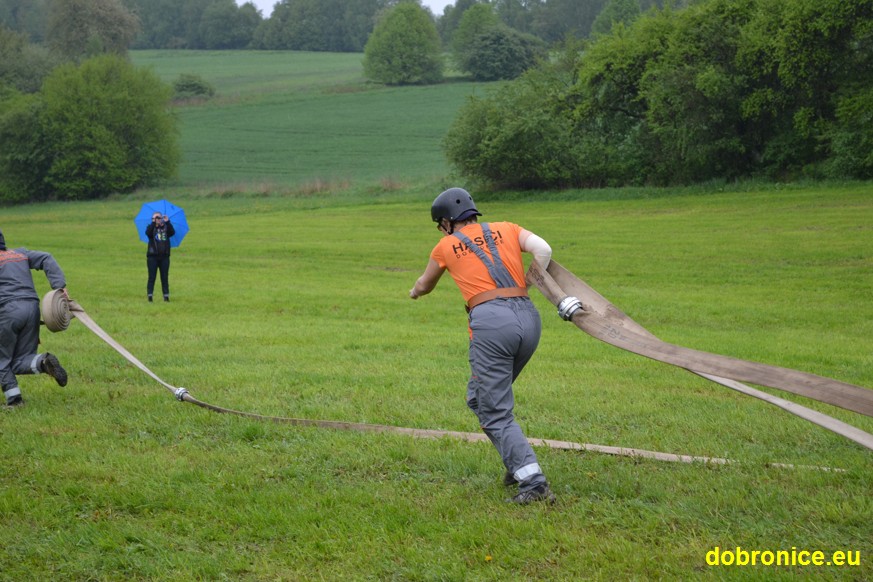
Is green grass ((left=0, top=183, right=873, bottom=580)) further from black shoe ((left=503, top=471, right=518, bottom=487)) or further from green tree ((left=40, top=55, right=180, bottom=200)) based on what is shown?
green tree ((left=40, top=55, right=180, bottom=200))

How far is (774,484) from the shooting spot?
6270 millimetres

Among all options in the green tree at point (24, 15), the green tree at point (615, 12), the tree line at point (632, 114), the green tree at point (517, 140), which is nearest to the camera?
the tree line at point (632, 114)

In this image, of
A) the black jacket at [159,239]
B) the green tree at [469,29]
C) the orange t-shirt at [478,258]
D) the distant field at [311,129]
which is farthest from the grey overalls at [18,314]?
the green tree at [469,29]

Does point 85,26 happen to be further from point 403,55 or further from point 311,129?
point 403,55

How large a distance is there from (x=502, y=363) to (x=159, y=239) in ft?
55.2

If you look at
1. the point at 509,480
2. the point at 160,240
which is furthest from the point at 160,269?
the point at 509,480

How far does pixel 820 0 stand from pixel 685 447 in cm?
4057

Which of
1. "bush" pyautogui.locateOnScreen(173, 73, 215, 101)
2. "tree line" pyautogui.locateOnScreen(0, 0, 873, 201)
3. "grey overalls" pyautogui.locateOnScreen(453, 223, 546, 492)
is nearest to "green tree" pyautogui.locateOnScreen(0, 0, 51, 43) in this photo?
"bush" pyautogui.locateOnScreen(173, 73, 215, 101)

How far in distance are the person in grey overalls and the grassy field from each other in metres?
0.46

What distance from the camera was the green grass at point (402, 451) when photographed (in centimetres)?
539

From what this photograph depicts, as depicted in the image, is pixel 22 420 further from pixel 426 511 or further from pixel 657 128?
pixel 657 128

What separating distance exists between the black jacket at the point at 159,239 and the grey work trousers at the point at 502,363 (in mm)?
16546

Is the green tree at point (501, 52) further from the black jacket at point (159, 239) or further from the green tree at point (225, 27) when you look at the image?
the black jacket at point (159, 239)

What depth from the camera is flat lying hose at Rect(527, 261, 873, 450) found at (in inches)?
178
